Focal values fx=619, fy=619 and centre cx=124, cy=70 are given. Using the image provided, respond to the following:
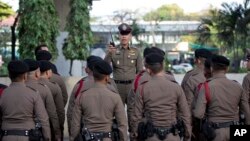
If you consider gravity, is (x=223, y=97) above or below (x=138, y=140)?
above

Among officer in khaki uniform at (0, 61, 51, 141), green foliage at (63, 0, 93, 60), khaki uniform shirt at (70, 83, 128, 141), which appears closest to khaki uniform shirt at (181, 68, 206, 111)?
khaki uniform shirt at (70, 83, 128, 141)

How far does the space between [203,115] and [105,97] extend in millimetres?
1462

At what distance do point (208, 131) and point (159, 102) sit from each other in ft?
2.90

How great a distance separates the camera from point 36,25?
14.3 metres

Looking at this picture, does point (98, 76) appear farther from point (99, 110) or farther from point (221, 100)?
point (221, 100)

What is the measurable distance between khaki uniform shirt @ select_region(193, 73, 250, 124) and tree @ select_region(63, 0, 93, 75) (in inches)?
282

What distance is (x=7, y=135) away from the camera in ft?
24.7

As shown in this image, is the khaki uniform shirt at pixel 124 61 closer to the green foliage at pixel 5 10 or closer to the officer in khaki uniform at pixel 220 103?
the officer in khaki uniform at pixel 220 103

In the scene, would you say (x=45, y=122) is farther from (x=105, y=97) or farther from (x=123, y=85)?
(x=123, y=85)

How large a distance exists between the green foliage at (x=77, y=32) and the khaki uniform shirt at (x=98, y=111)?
24.4 feet

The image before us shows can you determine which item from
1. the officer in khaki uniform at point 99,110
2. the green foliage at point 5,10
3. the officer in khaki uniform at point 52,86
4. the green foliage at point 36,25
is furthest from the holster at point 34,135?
the green foliage at point 5,10

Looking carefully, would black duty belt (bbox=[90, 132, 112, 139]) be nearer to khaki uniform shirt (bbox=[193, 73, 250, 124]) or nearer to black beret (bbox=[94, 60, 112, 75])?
black beret (bbox=[94, 60, 112, 75])

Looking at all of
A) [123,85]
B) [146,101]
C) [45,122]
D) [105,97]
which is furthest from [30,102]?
[123,85]

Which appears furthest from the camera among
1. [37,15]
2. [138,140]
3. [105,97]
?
[37,15]
